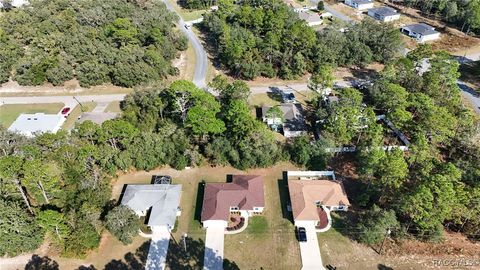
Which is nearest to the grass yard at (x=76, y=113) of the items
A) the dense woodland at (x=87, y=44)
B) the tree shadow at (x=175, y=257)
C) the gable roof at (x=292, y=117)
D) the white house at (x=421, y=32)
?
the dense woodland at (x=87, y=44)

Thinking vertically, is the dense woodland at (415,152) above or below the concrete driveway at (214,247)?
above

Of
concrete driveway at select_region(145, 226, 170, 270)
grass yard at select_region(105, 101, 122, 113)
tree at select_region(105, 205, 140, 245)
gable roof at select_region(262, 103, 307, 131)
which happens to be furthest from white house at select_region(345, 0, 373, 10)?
tree at select_region(105, 205, 140, 245)

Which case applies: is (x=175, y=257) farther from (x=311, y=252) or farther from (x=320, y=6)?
(x=320, y=6)

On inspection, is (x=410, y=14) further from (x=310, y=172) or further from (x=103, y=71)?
(x=103, y=71)

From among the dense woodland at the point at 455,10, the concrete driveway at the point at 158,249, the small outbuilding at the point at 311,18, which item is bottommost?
the concrete driveway at the point at 158,249

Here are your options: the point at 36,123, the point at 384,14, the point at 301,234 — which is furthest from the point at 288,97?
the point at 384,14

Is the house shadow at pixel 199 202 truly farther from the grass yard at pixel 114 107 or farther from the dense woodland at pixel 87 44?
the dense woodland at pixel 87 44
